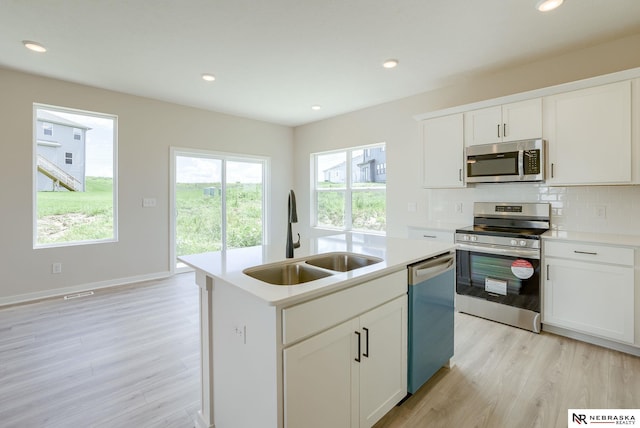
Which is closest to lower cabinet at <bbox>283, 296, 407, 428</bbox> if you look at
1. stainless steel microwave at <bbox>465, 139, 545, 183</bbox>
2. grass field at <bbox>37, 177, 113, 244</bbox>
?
stainless steel microwave at <bbox>465, 139, 545, 183</bbox>

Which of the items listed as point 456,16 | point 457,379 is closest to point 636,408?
point 457,379

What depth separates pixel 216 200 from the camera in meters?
5.27

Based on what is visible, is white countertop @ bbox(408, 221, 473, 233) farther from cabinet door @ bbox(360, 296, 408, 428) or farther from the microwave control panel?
cabinet door @ bbox(360, 296, 408, 428)

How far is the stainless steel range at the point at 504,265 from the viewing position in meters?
2.77

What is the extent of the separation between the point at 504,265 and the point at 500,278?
14 centimetres

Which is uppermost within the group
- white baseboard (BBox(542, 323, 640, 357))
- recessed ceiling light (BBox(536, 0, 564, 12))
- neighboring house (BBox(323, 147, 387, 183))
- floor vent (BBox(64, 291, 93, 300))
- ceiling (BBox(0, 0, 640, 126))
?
ceiling (BBox(0, 0, 640, 126))

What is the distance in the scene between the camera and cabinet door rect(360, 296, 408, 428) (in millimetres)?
1511

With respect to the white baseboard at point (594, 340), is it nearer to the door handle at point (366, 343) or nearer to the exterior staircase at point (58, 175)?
the door handle at point (366, 343)

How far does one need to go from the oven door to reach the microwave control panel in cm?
85

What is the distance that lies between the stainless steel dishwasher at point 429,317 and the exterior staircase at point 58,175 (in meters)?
4.41

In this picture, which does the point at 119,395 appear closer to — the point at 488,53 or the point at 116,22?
the point at 116,22

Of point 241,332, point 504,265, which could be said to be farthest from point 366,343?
point 504,265

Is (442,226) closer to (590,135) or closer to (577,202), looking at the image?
(577,202)

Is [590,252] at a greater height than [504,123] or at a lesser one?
lesser
